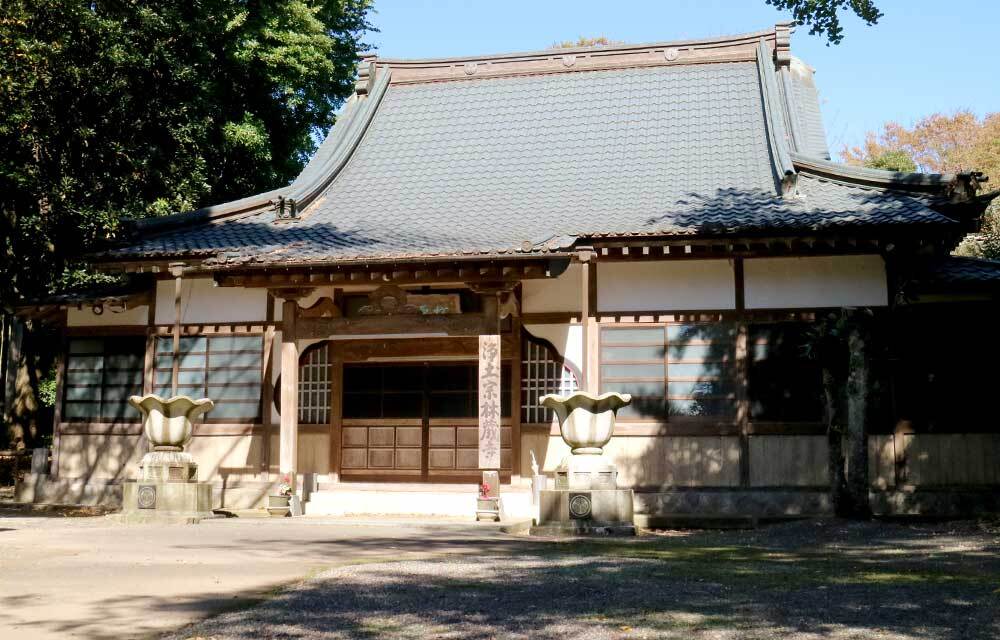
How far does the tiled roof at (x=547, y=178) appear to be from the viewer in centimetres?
1398

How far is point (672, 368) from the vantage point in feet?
47.9

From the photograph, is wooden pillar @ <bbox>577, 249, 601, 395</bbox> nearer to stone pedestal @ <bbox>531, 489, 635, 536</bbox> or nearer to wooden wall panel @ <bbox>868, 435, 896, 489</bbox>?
stone pedestal @ <bbox>531, 489, 635, 536</bbox>

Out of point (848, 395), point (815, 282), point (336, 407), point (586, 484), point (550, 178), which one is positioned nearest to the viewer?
point (586, 484)

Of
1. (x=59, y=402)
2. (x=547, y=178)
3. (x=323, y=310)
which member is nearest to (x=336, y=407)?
(x=323, y=310)

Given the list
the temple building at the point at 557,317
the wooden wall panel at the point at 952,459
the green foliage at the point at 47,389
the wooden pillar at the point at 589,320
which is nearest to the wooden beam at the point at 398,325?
the temple building at the point at 557,317

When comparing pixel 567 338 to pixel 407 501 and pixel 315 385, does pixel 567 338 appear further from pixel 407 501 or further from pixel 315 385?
pixel 315 385

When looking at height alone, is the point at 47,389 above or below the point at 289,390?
above

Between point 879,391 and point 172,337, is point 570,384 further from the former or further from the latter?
point 172,337

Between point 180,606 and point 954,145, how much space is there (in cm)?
3566


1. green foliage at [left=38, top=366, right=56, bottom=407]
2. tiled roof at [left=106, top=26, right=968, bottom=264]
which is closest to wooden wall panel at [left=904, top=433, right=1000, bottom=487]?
tiled roof at [left=106, top=26, right=968, bottom=264]

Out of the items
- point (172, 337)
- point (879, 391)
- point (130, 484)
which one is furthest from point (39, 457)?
point (879, 391)

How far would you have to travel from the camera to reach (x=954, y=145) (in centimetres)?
3647

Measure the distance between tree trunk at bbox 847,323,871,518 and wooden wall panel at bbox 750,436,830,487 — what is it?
5.56 ft

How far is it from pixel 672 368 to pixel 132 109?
12426 mm
